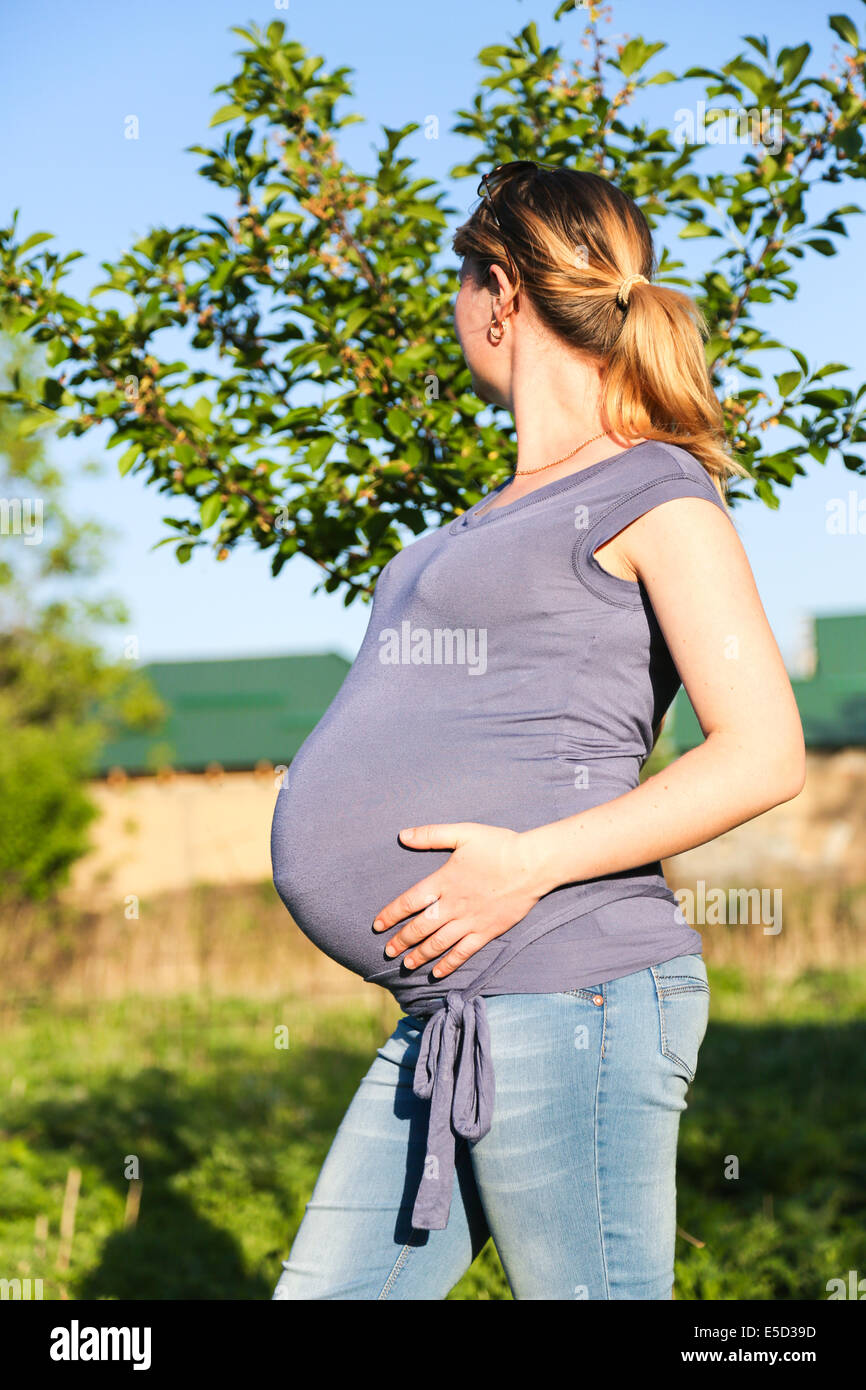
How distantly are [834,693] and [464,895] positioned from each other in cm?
1759

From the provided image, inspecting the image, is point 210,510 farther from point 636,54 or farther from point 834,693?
point 834,693

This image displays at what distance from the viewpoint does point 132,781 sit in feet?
65.6

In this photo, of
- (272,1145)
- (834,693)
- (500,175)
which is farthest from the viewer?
(834,693)

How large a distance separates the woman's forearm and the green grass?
2.73 m

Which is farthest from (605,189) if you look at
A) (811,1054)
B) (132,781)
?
(132,781)

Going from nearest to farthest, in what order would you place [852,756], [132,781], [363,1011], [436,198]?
[436,198]
[363,1011]
[852,756]
[132,781]

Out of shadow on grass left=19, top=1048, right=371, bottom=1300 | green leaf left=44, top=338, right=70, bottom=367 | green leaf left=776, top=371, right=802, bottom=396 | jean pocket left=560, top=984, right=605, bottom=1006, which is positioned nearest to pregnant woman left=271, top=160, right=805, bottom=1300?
jean pocket left=560, top=984, right=605, bottom=1006

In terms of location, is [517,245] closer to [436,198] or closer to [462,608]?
[462,608]

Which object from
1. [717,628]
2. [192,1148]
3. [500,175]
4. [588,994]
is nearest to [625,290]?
[500,175]

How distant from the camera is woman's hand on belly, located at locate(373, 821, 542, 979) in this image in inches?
50.5

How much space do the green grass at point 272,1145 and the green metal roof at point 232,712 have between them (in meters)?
11.3

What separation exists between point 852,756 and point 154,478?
1532 centimetres

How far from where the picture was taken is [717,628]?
4.21 feet

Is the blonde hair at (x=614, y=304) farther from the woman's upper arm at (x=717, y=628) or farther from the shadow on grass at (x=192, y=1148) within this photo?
the shadow on grass at (x=192, y=1148)
